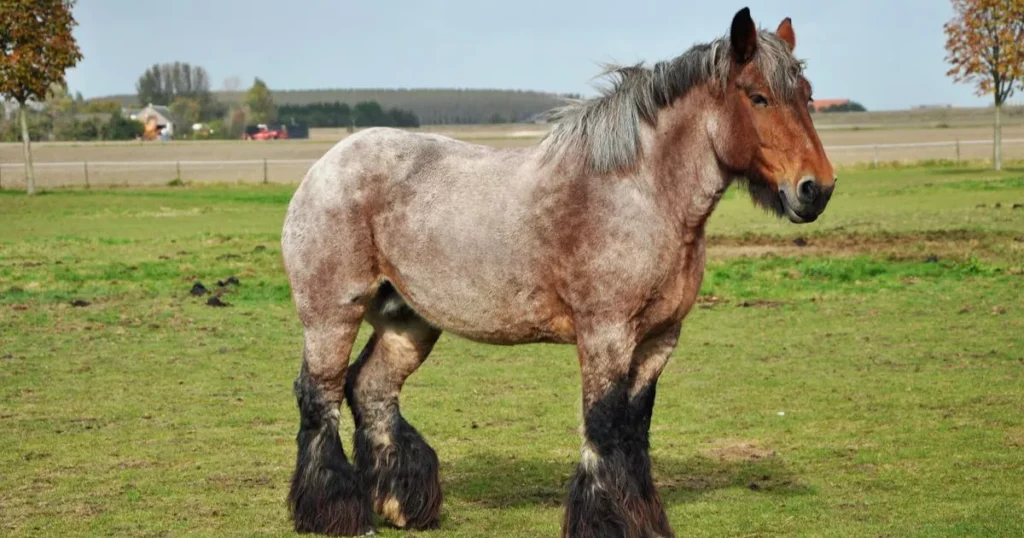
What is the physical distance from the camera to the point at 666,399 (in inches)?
429

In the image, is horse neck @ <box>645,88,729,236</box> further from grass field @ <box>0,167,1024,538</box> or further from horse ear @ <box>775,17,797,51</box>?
grass field @ <box>0,167,1024,538</box>

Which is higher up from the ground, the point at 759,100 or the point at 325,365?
the point at 759,100

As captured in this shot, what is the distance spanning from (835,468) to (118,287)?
12.8m

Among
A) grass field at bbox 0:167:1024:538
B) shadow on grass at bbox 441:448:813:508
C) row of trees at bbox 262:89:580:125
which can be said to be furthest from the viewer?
row of trees at bbox 262:89:580:125

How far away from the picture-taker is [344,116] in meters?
136

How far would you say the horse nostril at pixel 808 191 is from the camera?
606 cm

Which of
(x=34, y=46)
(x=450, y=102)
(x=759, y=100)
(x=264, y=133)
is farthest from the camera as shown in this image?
(x=450, y=102)

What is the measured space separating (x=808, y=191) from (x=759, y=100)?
544 millimetres

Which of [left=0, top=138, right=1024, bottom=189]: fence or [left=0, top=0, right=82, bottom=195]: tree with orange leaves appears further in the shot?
[left=0, top=138, right=1024, bottom=189]: fence

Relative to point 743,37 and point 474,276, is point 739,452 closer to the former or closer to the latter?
point 474,276

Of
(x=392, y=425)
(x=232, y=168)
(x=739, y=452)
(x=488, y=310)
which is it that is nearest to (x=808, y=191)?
(x=488, y=310)

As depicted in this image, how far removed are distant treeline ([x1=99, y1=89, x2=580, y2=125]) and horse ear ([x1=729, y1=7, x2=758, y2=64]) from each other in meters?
127

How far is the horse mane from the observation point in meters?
6.25

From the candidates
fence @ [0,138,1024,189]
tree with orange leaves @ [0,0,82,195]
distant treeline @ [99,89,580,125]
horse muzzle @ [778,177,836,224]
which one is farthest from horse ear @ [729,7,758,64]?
distant treeline @ [99,89,580,125]
